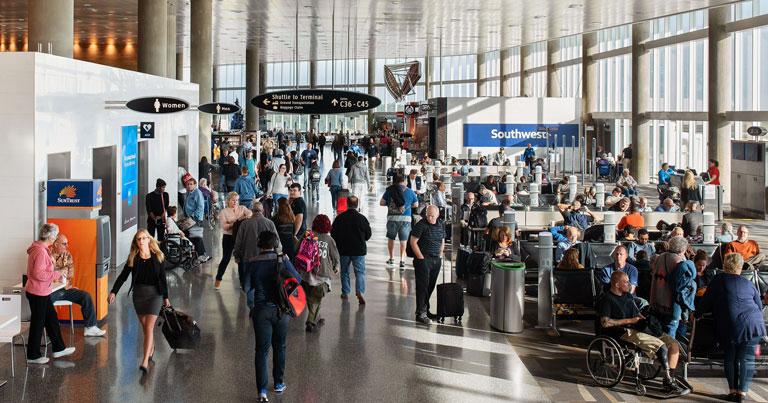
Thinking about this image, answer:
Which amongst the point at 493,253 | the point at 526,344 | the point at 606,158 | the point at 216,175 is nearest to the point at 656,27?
the point at 606,158

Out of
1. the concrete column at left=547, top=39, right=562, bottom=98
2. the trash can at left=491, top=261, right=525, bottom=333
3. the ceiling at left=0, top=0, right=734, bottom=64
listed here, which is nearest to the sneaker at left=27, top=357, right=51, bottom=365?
the trash can at left=491, top=261, right=525, bottom=333

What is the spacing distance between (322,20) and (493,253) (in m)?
20.9

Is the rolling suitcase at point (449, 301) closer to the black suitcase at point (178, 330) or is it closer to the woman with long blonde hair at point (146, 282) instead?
the black suitcase at point (178, 330)

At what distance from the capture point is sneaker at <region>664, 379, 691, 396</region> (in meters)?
7.85

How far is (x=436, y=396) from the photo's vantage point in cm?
761

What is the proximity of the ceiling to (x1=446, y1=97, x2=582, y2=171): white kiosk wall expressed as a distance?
3.02 metres

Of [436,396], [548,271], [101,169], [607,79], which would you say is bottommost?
[436,396]

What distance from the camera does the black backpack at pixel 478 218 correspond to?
49.2 ft

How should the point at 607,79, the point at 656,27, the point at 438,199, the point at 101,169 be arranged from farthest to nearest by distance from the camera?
the point at 607,79 → the point at 656,27 → the point at 438,199 → the point at 101,169

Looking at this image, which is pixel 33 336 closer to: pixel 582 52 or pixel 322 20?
pixel 322 20

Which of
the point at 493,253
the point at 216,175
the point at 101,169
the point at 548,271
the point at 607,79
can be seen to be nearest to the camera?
the point at 548,271

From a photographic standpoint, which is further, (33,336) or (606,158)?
(606,158)

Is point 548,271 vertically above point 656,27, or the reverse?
point 656,27

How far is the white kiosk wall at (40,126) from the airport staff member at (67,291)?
1329mm
